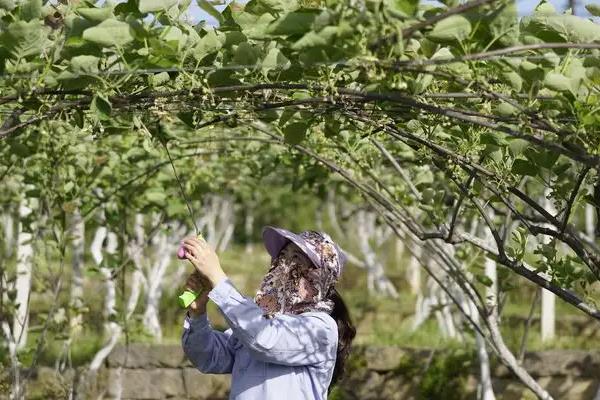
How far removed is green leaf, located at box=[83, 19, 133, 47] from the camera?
260cm

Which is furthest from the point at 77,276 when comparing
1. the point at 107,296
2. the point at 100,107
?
the point at 100,107

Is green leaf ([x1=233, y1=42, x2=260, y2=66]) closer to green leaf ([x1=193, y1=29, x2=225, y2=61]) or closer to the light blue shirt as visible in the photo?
green leaf ([x1=193, y1=29, x2=225, y2=61])

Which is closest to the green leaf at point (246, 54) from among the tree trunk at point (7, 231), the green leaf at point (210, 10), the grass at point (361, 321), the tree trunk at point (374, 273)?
the green leaf at point (210, 10)

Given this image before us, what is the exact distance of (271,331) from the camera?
3.13 meters

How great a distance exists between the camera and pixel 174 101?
125 inches

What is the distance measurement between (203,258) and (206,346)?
37 centimetres

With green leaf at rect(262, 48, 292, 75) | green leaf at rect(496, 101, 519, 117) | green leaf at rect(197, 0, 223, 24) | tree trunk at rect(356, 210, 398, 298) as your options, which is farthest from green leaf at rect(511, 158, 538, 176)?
tree trunk at rect(356, 210, 398, 298)

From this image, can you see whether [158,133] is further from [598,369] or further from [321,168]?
[598,369]

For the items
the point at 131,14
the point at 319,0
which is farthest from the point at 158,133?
the point at 319,0

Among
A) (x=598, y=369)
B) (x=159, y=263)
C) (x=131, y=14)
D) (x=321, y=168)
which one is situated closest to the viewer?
(x=131, y=14)

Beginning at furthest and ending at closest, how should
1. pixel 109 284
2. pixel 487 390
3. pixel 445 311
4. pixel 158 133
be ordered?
1. pixel 445 311
2. pixel 109 284
3. pixel 487 390
4. pixel 158 133

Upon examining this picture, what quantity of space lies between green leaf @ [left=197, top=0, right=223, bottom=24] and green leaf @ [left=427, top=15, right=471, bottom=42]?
2.18 feet

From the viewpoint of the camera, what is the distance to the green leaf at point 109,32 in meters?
2.60

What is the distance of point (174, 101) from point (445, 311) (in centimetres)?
641
